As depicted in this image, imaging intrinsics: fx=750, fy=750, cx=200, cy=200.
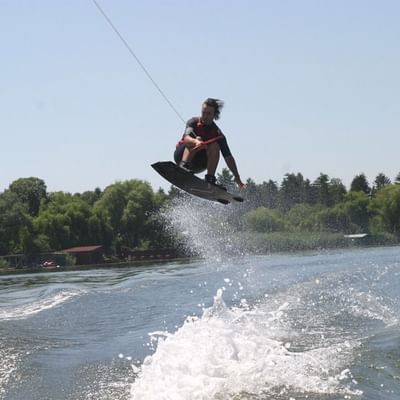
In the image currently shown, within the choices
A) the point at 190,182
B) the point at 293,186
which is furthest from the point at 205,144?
the point at 293,186

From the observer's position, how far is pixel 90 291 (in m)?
24.8

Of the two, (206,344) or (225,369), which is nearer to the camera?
(225,369)

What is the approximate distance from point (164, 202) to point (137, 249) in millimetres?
8202

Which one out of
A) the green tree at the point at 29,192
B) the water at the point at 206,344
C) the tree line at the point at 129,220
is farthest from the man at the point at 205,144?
the green tree at the point at 29,192

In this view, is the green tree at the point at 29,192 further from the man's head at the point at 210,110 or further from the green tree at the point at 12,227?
the man's head at the point at 210,110

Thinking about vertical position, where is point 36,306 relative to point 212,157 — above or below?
below

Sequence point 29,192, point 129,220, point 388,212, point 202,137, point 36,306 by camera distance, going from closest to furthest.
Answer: point 202,137
point 36,306
point 129,220
point 388,212
point 29,192

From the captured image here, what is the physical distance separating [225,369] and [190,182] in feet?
11.0

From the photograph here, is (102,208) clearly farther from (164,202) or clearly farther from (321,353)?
(321,353)

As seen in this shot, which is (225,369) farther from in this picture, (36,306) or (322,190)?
(322,190)

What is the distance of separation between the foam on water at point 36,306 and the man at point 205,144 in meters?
8.16

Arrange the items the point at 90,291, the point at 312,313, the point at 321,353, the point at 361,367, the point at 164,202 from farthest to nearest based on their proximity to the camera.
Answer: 1. the point at 164,202
2. the point at 90,291
3. the point at 312,313
4. the point at 321,353
5. the point at 361,367

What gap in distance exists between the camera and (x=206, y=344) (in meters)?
10.5

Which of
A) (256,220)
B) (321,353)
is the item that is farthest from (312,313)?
(256,220)
